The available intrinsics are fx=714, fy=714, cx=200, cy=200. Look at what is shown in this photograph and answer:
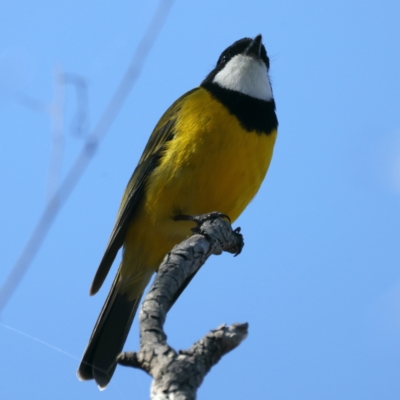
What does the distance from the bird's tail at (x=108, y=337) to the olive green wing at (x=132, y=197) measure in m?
0.30

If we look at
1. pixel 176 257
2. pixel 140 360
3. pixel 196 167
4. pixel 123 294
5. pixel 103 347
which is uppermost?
pixel 196 167

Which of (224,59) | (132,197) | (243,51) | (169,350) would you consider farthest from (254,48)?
(169,350)

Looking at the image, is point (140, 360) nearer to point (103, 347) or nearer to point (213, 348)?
point (213, 348)

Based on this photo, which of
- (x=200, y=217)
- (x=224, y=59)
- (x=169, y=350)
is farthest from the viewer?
(x=224, y=59)

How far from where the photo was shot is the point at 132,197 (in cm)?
549

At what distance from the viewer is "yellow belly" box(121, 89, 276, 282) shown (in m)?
5.08

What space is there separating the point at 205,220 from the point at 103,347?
141cm

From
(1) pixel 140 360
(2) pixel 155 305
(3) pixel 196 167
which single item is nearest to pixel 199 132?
(3) pixel 196 167

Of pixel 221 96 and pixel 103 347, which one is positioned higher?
pixel 221 96

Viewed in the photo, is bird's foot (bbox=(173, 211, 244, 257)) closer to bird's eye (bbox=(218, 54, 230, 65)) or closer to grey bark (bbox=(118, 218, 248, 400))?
grey bark (bbox=(118, 218, 248, 400))

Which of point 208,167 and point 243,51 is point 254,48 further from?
point 208,167

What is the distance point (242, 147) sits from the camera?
16.9 feet

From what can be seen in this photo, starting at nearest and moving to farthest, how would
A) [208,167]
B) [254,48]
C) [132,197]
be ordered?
1. [208,167]
2. [132,197]
3. [254,48]

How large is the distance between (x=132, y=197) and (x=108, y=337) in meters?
1.10
